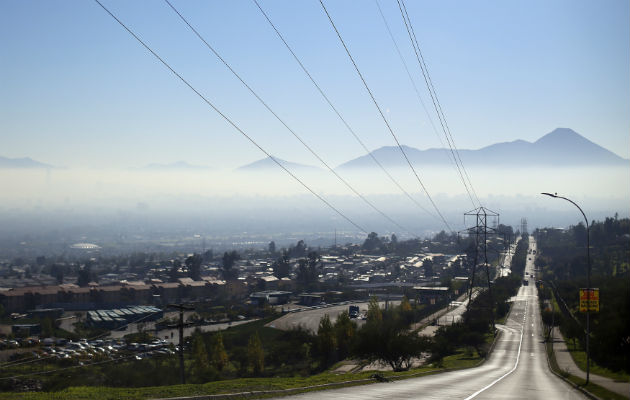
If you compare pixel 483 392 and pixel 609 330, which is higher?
pixel 609 330

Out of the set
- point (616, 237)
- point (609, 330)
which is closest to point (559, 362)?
point (609, 330)

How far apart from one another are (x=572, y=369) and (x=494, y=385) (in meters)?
14.6

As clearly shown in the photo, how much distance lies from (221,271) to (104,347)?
9119 centimetres

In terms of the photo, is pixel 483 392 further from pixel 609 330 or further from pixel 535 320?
pixel 535 320

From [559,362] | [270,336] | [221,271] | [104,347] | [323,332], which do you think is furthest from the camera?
[221,271]

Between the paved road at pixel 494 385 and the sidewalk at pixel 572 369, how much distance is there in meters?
1.24

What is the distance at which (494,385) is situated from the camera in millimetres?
25312

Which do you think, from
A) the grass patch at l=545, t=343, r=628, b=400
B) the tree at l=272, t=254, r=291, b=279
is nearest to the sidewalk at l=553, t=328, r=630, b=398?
the grass patch at l=545, t=343, r=628, b=400

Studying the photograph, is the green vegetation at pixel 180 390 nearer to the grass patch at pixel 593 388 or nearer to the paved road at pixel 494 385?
the paved road at pixel 494 385

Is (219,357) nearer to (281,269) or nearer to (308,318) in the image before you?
(308,318)

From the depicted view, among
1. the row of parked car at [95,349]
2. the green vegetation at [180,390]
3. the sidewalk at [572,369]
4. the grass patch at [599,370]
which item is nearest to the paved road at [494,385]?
the sidewalk at [572,369]

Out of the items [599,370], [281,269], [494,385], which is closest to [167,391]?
[494,385]

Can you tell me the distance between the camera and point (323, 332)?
161 ft

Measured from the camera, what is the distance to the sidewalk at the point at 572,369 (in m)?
23.9
